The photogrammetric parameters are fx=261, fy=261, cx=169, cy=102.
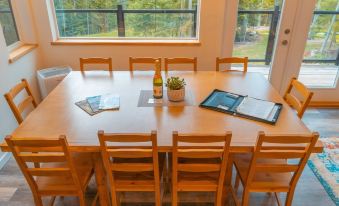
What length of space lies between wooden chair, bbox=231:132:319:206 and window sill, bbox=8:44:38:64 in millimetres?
2333

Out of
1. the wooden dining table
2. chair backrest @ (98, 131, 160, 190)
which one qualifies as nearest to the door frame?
the wooden dining table

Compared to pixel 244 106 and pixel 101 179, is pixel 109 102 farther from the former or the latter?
pixel 244 106

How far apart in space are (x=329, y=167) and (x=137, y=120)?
187cm

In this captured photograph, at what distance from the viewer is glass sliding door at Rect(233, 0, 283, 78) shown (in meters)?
3.08

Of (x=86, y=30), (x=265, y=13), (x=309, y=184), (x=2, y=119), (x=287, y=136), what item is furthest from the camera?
(x=86, y=30)

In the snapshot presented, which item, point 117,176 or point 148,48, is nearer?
point 117,176

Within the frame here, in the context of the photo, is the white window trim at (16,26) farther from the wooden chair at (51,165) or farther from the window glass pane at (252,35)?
the window glass pane at (252,35)

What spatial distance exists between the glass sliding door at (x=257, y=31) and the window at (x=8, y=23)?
259cm

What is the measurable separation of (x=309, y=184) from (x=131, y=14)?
8.83 feet

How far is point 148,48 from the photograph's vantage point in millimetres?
3232

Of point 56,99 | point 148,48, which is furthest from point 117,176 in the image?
point 148,48

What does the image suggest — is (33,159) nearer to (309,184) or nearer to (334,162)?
(309,184)

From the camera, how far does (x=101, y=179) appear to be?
5.61 ft

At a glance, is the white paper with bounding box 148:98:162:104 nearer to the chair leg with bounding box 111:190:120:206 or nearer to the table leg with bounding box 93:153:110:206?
the table leg with bounding box 93:153:110:206
